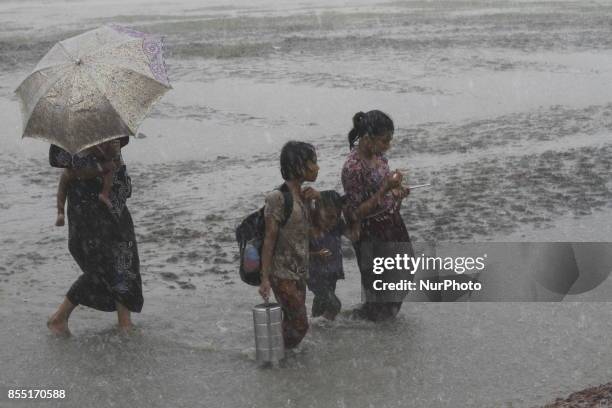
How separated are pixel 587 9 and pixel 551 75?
1219 centimetres

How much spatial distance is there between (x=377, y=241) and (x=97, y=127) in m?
1.77

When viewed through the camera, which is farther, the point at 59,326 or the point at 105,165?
the point at 59,326

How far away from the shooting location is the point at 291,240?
5402mm

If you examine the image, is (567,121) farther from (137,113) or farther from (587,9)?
(587,9)

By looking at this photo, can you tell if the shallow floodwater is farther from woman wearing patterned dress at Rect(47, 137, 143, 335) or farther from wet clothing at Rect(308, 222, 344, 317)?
woman wearing patterned dress at Rect(47, 137, 143, 335)

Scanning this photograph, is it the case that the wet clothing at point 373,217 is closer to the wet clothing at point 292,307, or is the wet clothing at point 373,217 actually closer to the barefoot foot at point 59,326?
the wet clothing at point 292,307

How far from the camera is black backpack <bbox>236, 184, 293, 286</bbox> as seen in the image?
5.31 m

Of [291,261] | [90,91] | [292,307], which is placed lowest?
[292,307]

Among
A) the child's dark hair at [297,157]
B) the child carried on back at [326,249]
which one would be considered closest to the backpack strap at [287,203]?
the child's dark hair at [297,157]

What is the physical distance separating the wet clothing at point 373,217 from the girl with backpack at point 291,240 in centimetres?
47

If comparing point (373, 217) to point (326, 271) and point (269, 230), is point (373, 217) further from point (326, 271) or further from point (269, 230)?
point (269, 230)

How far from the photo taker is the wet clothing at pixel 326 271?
18.9 ft

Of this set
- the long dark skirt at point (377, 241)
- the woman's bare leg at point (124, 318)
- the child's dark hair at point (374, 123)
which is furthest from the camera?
the woman's bare leg at point (124, 318)

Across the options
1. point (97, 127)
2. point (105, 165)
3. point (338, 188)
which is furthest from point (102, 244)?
point (338, 188)
